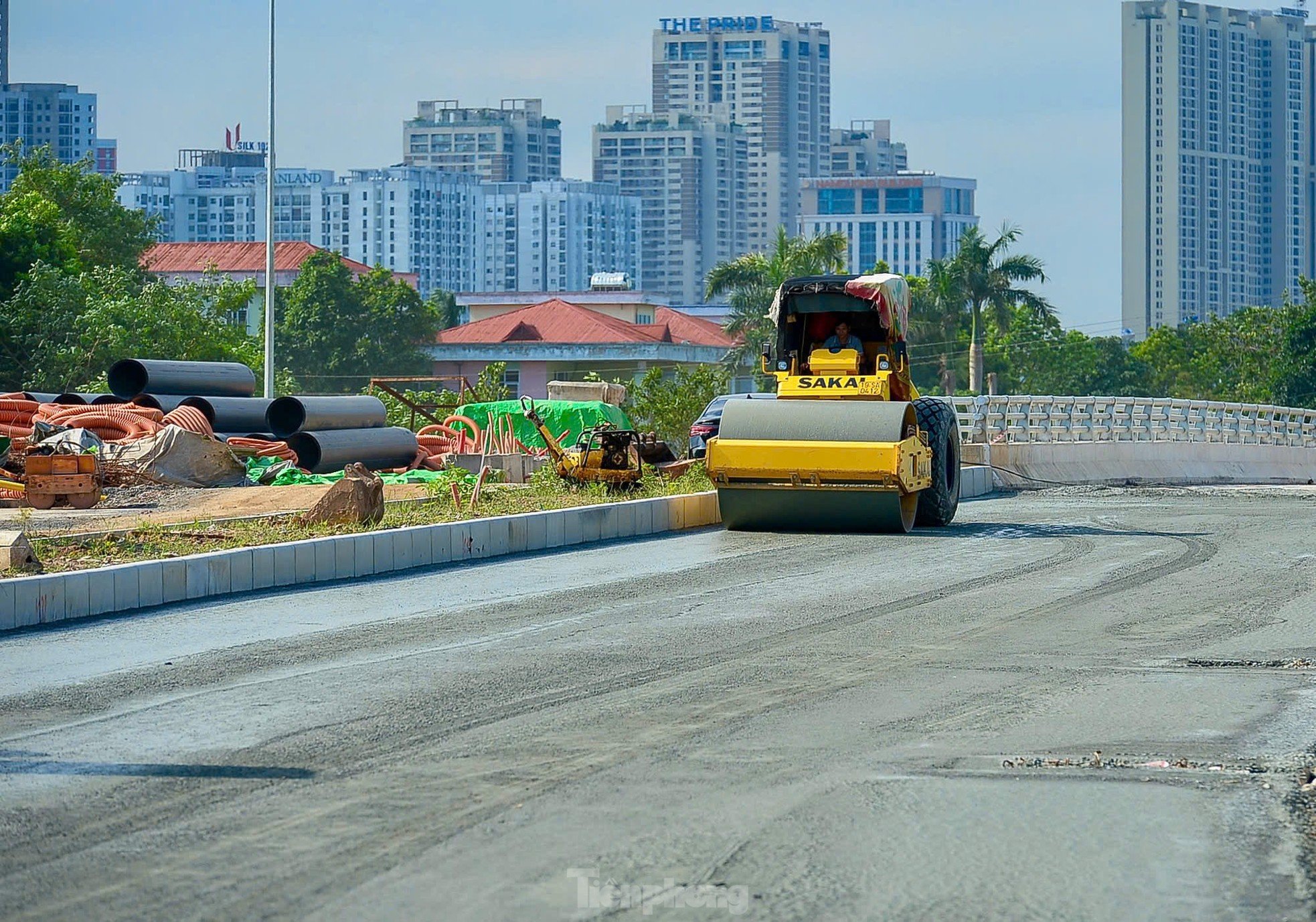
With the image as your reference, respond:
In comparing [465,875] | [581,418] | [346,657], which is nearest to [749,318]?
[581,418]

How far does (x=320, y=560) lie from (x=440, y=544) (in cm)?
173

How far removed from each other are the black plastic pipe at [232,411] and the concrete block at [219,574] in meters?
14.8

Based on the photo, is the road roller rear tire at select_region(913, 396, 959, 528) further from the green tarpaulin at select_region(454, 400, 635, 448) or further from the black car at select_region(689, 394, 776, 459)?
the green tarpaulin at select_region(454, 400, 635, 448)

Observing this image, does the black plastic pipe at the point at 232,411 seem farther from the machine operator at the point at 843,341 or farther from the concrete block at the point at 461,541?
the concrete block at the point at 461,541

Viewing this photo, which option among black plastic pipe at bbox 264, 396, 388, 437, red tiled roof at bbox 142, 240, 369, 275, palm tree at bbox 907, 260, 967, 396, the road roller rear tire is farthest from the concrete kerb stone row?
red tiled roof at bbox 142, 240, 369, 275

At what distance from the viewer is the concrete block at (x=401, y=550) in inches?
606

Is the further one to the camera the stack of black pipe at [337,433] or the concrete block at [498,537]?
the stack of black pipe at [337,433]

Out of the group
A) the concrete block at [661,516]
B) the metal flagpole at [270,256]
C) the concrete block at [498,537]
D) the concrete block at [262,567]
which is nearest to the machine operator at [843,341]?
the concrete block at [661,516]

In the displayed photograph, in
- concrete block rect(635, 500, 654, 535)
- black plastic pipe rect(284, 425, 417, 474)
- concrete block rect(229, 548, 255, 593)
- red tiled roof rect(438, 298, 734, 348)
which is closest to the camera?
concrete block rect(229, 548, 255, 593)

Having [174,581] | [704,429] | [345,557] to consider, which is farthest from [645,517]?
[704,429]

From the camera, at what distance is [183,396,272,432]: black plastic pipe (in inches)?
1097

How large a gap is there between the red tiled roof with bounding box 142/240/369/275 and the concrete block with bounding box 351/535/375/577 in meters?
102

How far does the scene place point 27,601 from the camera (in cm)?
1177

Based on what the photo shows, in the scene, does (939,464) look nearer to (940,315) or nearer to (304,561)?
(304,561)
